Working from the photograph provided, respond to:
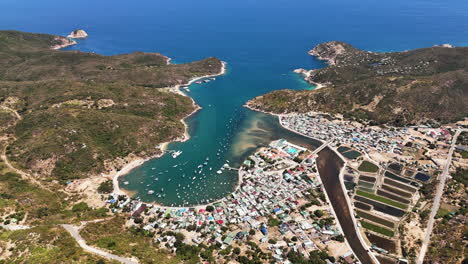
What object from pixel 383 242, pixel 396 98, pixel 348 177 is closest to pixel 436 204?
pixel 383 242

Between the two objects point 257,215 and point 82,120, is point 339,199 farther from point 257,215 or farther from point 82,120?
point 82,120

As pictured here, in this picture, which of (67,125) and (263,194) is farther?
(67,125)

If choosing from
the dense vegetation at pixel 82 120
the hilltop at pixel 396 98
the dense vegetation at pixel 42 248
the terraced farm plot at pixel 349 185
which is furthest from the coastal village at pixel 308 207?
the dense vegetation at pixel 82 120

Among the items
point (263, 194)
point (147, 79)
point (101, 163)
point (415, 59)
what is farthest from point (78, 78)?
point (415, 59)

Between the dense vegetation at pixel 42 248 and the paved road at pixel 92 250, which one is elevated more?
the dense vegetation at pixel 42 248

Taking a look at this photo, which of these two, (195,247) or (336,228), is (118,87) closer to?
(195,247)

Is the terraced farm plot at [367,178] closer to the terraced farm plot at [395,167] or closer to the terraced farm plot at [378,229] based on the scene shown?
Result: the terraced farm plot at [395,167]
